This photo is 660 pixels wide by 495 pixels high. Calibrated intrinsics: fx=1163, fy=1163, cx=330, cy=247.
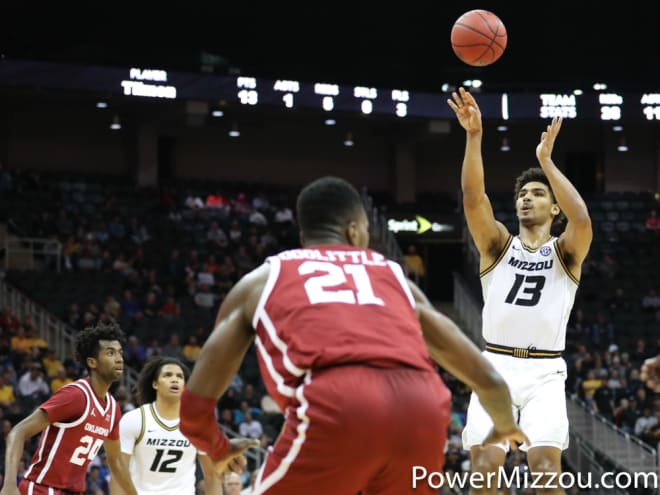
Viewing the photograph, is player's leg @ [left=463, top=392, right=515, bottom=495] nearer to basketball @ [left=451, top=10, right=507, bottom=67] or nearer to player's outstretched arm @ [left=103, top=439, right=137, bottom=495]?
player's outstretched arm @ [left=103, top=439, right=137, bottom=495]

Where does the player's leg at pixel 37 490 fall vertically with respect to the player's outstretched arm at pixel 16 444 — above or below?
below

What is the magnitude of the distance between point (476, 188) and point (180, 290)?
56.9 ft

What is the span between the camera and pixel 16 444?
787cm

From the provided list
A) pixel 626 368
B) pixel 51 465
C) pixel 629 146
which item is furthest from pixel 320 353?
pixel 629 146

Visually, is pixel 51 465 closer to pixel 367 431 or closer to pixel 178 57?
pixel 367 431

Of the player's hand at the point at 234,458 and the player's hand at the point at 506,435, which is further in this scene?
the player's hand at the point at 506,435

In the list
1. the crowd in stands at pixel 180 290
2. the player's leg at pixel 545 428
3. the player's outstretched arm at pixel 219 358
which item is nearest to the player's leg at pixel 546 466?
the player's leg at pixel 545 428

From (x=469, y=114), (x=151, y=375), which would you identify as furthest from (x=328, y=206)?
(x=151, y=375)

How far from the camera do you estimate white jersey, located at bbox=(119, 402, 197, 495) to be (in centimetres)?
887

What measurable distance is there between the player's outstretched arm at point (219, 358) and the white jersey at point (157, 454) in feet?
15.0

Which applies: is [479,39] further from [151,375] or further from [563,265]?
[151,375]

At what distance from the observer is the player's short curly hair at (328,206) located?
4562 mm

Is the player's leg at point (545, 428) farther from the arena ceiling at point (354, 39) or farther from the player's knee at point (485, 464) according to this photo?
the arena ceiling at point (354, 39)

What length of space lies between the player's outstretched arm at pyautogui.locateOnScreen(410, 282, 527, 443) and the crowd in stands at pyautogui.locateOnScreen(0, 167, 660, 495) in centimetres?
1181
